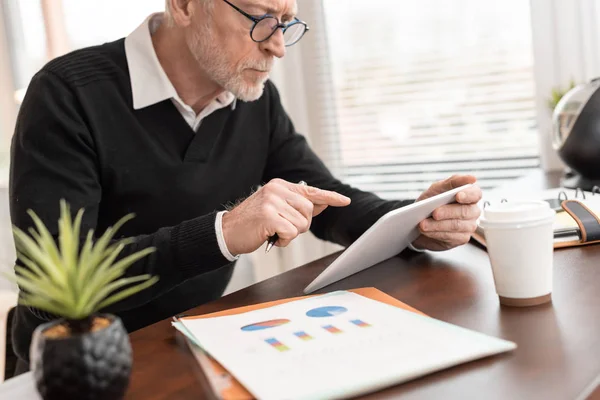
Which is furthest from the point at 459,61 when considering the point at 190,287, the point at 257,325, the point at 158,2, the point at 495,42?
the point at 257,325

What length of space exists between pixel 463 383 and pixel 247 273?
6.53 ft

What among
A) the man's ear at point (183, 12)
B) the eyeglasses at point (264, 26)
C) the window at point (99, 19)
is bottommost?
the eyeglasses at point (264, 26)

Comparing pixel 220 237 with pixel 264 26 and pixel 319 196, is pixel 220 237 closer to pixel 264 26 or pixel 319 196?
pixel 319 196

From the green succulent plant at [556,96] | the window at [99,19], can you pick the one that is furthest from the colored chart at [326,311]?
the window at [99,19]

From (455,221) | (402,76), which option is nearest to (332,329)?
(455,221)

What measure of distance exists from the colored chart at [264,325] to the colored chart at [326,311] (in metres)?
0.04

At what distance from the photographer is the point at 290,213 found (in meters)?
1.08

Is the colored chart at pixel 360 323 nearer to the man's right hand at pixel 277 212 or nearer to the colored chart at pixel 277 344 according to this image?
the colored chart at pixel 277 344

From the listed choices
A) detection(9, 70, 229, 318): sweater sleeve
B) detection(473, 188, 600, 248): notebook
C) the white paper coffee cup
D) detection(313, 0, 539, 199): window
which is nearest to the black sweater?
detection(9, 70, 229, 318): sweater sleeve

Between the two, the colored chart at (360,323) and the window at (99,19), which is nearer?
the colored chart at (360,323)

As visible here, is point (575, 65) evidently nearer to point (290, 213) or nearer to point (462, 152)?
point (462, 152)

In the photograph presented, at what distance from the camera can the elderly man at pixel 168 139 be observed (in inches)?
53.4

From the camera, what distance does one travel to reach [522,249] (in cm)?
88

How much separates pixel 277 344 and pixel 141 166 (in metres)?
0.83
